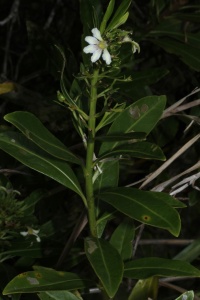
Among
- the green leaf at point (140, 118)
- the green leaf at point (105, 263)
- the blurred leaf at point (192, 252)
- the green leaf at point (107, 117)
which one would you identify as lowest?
the blurred leaf at point (192, 252)

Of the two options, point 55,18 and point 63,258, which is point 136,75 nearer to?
point 63,258

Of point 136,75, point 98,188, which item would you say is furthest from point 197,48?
point 98,188

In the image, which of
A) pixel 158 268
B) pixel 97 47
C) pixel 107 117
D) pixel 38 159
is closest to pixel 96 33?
pixel 97 47

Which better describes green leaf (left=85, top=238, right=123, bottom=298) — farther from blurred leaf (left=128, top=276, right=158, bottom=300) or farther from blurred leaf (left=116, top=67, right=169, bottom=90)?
blurred leaf (left=116, top=67, right=169, bottom=90)

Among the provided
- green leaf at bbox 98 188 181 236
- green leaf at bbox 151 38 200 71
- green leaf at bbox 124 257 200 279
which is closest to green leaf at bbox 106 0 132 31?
green leaf at bbox 98 188 181 236

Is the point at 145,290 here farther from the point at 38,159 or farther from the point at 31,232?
the point at 38,159

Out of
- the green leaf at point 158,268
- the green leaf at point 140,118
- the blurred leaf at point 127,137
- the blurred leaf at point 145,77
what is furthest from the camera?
the blurred leaf at point 145,77

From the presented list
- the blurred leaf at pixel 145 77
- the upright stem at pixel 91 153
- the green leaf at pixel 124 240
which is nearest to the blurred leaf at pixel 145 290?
the green leaf at pixel 124 240

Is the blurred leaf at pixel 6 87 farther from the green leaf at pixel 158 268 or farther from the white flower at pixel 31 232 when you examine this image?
the green leaf at pixel 158 268
